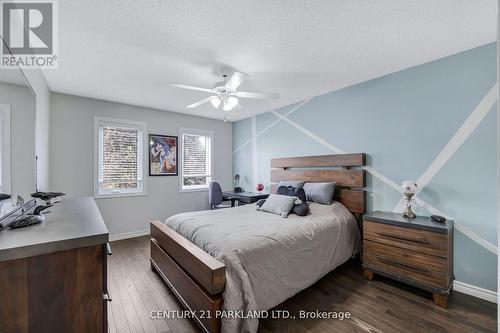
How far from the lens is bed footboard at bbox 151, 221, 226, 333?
1.58 metres

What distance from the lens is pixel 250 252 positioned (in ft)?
5.83

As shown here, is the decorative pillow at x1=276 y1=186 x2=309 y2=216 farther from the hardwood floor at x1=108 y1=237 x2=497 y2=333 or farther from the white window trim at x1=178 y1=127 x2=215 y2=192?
the white window trim at x1=178 y1=127 x2=215 y2=192

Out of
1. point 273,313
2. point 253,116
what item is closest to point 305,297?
point 273,313

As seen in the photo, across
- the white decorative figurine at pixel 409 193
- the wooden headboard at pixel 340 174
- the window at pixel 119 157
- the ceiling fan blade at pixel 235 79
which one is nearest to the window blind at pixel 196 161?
the window at pixel 119 157

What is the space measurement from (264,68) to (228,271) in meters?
2.24

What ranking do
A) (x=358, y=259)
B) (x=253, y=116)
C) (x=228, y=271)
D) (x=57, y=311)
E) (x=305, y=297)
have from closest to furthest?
(x=57, y=311)
(x=228, y=271)
(x=305, y=297)
(x=358, y=259)
(x=253, y=116)

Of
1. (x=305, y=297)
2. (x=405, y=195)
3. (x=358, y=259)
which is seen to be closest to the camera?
(x=305, y=297)

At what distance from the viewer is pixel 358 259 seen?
10.1ft

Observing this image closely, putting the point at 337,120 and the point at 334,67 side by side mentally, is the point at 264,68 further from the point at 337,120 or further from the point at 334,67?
the point at 337,120

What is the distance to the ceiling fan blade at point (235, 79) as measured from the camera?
2.23 metres

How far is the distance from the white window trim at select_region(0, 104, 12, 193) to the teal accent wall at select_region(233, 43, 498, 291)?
346 cm

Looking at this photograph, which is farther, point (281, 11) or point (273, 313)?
point (273, 313)

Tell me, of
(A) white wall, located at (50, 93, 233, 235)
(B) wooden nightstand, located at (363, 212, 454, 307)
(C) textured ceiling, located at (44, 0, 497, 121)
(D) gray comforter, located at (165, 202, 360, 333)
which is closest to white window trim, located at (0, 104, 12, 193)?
(C) textured ceiling, located at (44, 0, 497, 121)

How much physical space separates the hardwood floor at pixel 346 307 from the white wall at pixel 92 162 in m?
1.50
